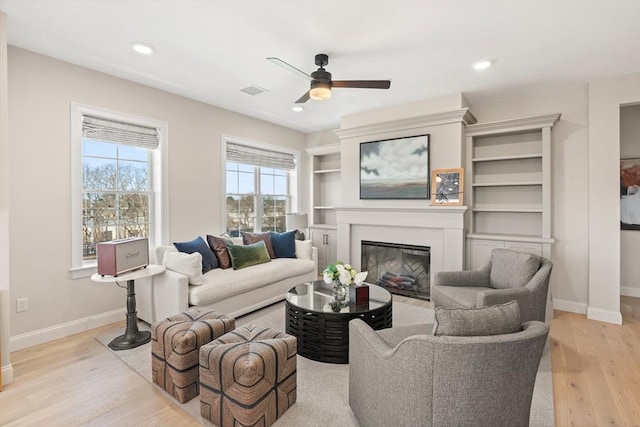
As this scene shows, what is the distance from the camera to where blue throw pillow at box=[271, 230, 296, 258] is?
4488mm

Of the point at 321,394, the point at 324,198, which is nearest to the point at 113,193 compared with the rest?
the point at 321,394

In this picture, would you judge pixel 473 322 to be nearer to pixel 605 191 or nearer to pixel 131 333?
pixel 131 333

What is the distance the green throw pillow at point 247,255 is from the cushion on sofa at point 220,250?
0.06 meters

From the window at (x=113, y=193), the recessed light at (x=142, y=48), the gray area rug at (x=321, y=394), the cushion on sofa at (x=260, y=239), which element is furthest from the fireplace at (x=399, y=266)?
the recessed light at (x=142, y=48)

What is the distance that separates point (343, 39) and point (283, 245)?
9.07 ft

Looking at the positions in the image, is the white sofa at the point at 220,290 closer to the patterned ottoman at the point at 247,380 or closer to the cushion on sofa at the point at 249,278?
the cushion on sofa at the point at 249,278

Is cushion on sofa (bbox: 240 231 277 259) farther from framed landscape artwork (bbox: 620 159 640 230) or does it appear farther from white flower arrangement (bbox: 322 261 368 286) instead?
framed landscape artwork (bbox: 620 159 640 230)

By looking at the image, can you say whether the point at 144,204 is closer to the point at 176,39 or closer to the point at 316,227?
the point at 176,39

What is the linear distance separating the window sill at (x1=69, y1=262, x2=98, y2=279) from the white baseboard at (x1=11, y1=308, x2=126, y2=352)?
45 cm

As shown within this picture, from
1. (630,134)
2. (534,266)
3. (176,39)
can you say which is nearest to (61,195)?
(176,39)

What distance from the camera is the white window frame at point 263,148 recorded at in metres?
4.59

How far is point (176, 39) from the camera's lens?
2.71 m

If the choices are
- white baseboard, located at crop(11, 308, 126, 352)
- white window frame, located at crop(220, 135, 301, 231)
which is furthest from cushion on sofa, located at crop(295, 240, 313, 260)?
white baseboard, located at crop(11, 308, 126, 352)

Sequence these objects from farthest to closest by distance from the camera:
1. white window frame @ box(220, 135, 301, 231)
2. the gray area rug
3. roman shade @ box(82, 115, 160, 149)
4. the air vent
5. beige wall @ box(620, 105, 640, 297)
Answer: white window frame @ box(220, 135, 301, 231)
beige wall @ box(620, 105, 640, 297)
the air vent
roman shade @ box(82, 115, 160, 149)
the gray area rug
